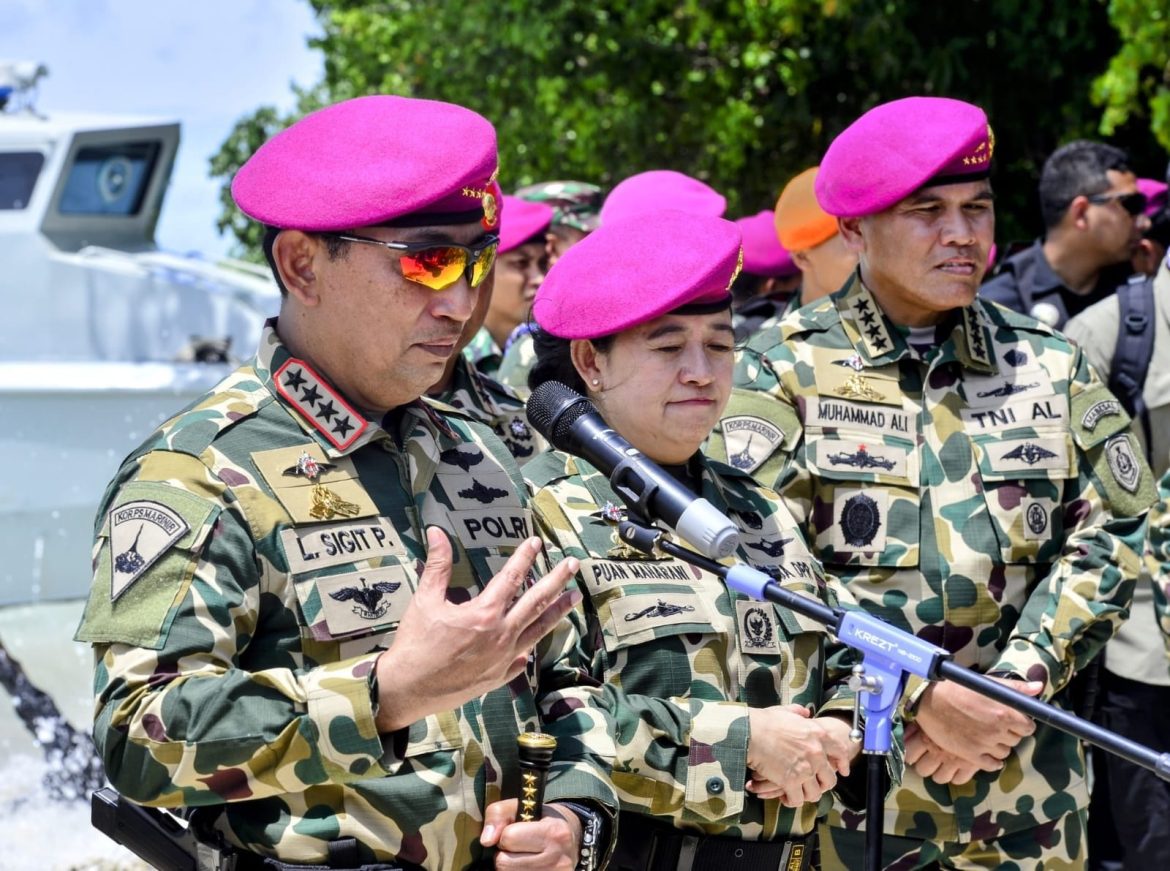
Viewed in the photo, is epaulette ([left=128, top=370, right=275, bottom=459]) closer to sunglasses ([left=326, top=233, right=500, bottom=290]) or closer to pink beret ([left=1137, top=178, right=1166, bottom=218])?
sunglasses ([left=326, top=233, right=500, bottom=290])

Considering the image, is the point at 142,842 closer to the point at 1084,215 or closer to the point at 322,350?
the point at 322,350

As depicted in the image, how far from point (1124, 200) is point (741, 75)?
5.44m

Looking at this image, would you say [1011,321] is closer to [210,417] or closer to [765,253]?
[210,417]

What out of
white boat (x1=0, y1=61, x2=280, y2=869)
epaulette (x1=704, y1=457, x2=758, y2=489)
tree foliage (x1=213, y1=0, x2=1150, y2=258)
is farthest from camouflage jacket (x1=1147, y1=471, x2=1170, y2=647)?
tree foliage (x1=213, y1=0, x2=1150, y2=258)

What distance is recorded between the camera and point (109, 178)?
10.8 m

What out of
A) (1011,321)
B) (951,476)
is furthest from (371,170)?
(1011,321)

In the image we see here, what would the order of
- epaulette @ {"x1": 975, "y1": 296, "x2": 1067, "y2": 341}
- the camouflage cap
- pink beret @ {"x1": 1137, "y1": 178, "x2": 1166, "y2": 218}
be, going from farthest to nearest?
pink beret @ {"x1": 1137, "y1": 178, "x2": 1166, "y2": 218} < the camouflage cap < epaulette @ {"x1": 975, "y1": 296, "x2": 1067, "y2": 341}

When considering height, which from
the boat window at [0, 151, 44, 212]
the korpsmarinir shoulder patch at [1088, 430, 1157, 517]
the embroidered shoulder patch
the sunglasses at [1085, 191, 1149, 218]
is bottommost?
the boat window at [0, 151, 44, 212]

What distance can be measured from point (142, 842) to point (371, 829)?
35 centimetres

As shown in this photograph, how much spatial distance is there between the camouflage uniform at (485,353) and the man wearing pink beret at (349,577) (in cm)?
276

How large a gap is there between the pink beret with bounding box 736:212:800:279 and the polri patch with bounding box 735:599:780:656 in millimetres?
3674

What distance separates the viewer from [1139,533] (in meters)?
3.46

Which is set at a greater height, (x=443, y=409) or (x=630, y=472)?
(x=630, y=472)

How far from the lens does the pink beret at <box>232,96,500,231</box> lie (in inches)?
88.8
